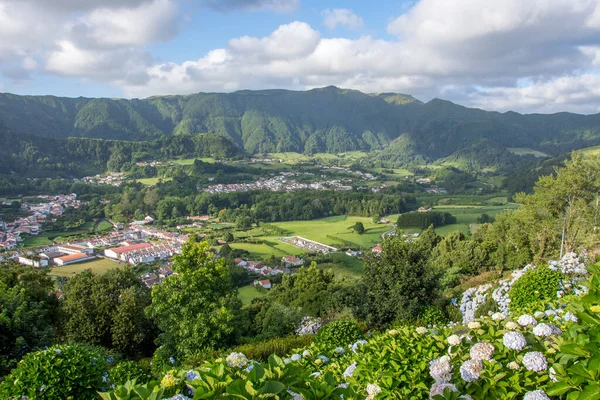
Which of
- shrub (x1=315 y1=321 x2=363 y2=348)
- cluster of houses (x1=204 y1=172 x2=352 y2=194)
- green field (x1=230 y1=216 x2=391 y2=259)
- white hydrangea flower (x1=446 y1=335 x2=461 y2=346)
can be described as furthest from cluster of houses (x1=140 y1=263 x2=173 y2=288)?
cluster of houses (x1=204 y1=172 x2=352 y2=194)

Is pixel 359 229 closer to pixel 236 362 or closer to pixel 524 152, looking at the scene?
pixel 236 362

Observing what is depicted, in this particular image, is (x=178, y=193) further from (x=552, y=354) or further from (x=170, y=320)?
(x=552, y=354)

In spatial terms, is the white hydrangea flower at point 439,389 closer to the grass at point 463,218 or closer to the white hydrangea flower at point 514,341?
the white hydrangea flower at point 514,341

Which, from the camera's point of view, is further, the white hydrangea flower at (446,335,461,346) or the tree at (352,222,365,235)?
the tree at (352,222,365,235)

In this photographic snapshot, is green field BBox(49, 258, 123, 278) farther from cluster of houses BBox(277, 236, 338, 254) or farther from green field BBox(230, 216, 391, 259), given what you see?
cluster of houses BBox(277, 236, 338, 254)

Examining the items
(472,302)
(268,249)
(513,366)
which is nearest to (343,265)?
(268,249)
